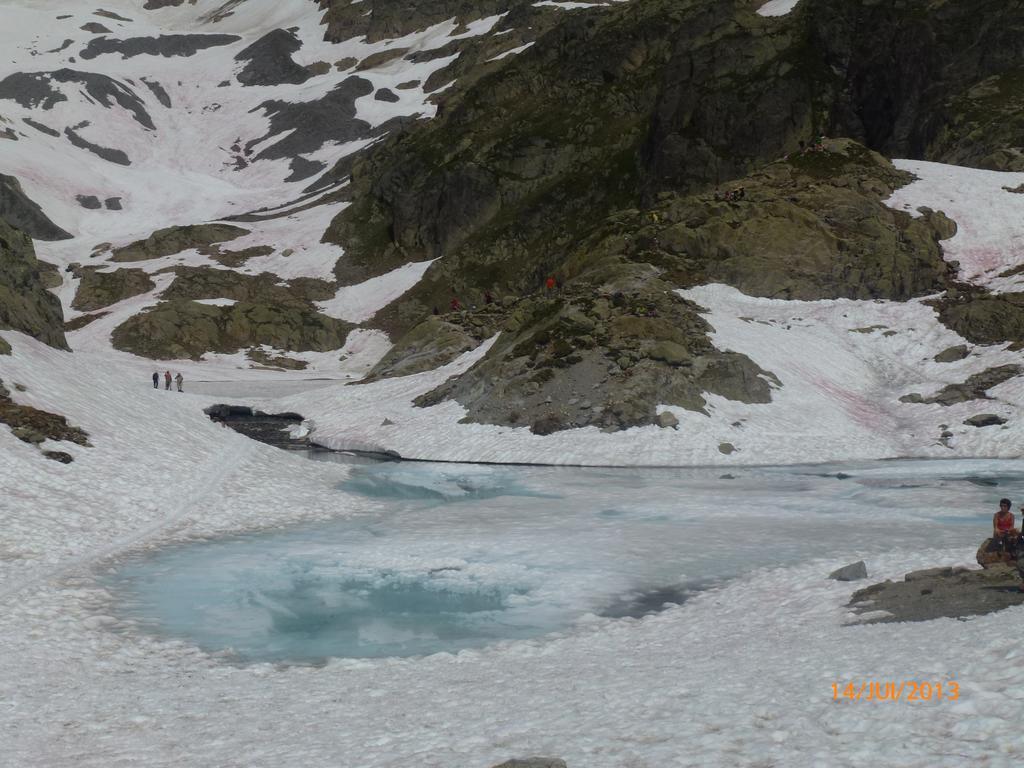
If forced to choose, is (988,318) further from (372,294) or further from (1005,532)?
(372,294)

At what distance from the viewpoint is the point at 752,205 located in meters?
56.2

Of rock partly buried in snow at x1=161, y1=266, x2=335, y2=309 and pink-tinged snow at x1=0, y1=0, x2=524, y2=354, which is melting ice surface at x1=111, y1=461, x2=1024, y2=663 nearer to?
pink-tinged snow at x1=0, y1=0, x2=524, y2=354

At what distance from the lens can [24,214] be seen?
127m

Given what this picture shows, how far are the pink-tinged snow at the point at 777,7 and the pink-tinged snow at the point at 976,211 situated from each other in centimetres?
4149

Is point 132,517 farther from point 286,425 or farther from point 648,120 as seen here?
point 648,120

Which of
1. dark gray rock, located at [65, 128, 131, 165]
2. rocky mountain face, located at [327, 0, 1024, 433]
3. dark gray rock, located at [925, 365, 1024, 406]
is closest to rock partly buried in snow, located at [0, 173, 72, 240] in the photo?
dark gray rock, located at [65, 128, 131, 165]

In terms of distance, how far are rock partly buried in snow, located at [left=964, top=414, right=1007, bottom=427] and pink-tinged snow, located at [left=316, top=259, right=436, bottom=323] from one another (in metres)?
68.9

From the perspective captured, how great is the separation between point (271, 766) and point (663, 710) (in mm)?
4358

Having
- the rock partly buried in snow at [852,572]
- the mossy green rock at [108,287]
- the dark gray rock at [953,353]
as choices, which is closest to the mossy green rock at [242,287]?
the mossy green rock at [108,287]

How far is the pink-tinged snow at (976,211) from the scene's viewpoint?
5234cm

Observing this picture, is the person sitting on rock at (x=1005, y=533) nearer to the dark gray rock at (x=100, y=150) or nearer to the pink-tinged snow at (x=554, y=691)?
the pink-tinged snow at (x=554, y=691)

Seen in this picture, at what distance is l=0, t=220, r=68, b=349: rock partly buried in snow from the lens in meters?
35.2

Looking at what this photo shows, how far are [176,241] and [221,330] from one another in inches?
1429

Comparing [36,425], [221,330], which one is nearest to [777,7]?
[221,330]
